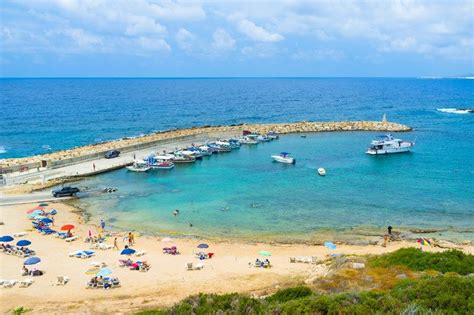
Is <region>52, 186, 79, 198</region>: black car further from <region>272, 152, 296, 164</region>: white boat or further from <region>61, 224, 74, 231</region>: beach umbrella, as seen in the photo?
<region>272, 152, 296, 164</region>: white boat

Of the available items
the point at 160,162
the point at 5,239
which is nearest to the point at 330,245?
the point at 5,239

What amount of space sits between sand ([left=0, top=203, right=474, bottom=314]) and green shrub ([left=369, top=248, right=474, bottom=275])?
4023 mm

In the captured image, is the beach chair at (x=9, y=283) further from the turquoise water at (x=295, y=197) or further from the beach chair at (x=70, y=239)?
the turquoise water at (x=295, y=197)

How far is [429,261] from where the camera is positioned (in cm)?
2342

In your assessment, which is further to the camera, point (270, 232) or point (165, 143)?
point (165, 143)

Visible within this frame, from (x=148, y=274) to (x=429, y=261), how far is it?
637 inches

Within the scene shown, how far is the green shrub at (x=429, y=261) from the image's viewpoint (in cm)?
2272

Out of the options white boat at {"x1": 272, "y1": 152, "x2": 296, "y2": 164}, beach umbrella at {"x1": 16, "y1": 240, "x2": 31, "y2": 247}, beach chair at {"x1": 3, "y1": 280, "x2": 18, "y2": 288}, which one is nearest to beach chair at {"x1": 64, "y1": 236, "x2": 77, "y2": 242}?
beach umbrella at {"x1": 16, "y1": 240, "x2": 31, "y2": 247}

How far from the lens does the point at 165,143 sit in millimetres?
71188

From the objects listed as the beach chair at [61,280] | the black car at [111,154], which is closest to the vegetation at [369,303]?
the beach chair at [61,280]

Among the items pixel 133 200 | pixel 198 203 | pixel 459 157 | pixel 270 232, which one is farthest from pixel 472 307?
pixel 459 157

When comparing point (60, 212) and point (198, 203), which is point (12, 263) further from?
point (198, 203)

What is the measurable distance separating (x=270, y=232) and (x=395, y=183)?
21060 millimetres

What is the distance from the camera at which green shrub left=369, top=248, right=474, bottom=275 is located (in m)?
22.7
